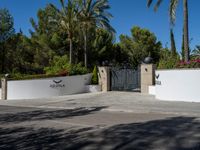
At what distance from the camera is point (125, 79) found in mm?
28797

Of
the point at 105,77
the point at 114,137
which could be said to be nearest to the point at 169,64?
the point at 105,77

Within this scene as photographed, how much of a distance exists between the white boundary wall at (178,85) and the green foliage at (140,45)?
101 ft

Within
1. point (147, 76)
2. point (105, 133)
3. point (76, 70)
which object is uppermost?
point (76, 70)

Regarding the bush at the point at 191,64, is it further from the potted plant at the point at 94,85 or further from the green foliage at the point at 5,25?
the green foliage at the point at 5,25

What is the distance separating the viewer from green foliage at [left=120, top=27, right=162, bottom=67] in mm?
51625

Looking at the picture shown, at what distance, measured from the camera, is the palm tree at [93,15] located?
33531 mm

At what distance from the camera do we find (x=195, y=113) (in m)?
14.6

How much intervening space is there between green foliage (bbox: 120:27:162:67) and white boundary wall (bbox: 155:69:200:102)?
3088 centimetres

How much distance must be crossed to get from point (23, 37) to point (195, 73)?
30.0m

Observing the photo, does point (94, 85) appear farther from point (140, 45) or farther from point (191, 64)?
point (140, 45)

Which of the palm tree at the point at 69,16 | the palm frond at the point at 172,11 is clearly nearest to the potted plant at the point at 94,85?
the palm tree at the point at 69,16

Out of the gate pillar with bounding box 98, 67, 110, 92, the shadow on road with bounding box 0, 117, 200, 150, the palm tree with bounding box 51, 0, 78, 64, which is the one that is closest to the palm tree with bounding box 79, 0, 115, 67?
the palm tree with bounding box 51, 0, 78, 64

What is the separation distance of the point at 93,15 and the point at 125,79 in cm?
882

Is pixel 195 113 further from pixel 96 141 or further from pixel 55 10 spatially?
pixel 55 10
